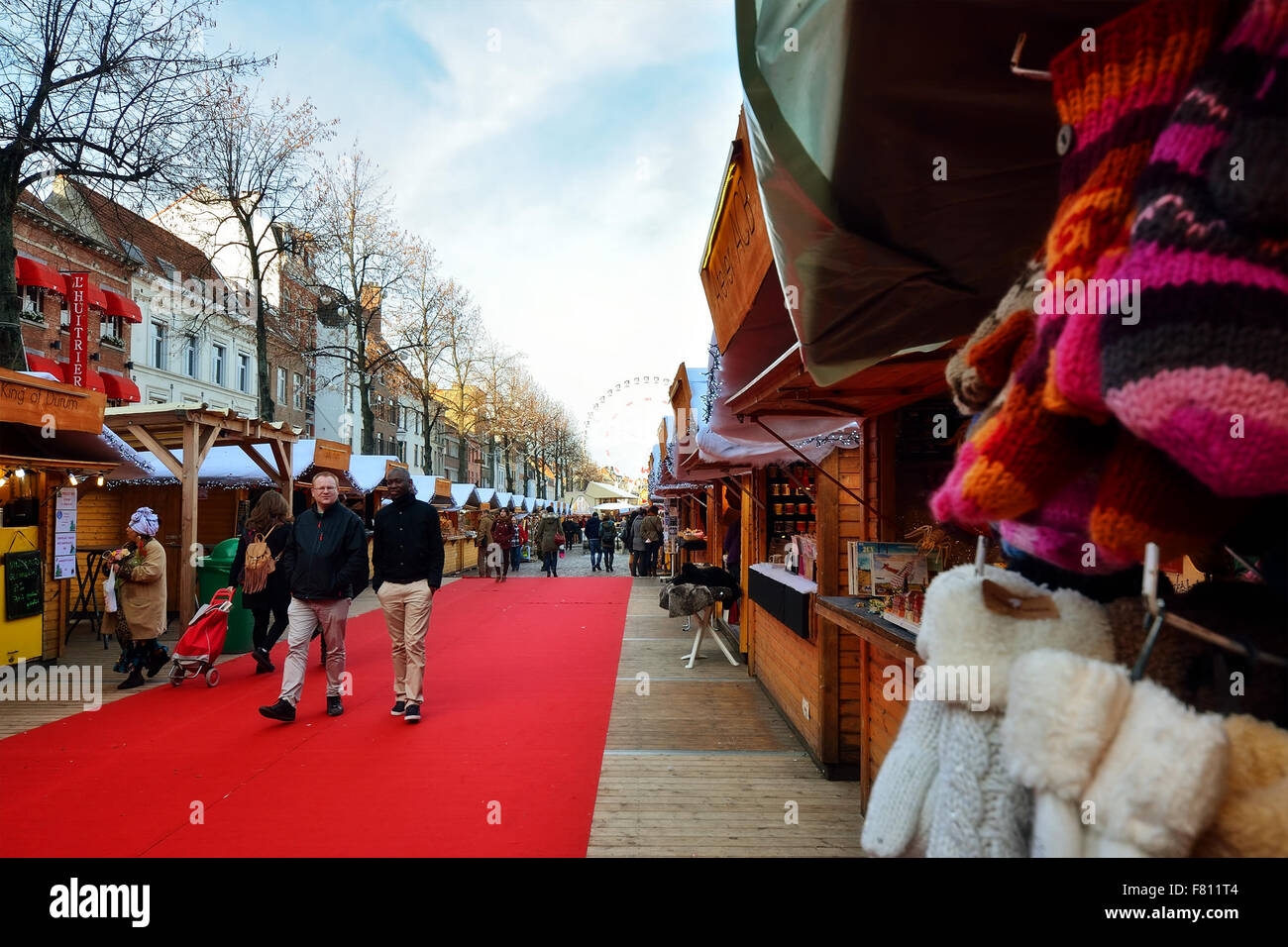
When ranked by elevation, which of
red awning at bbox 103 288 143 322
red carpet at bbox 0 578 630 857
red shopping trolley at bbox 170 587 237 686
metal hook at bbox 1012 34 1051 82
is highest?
red awning at bbox 103 288 143 322

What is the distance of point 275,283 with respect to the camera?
26.8 metres

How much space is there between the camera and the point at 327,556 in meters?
6.35

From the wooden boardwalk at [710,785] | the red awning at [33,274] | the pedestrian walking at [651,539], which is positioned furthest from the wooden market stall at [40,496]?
the pedestrian walking at [651,539]

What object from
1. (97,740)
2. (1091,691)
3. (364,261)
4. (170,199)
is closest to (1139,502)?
(1091,691)

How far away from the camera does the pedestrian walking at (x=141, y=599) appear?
7.69 m

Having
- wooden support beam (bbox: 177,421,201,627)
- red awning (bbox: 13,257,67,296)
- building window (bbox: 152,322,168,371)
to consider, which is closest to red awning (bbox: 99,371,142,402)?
red awning (bbox: 13,257,67,296)

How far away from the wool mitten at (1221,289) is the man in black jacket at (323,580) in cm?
632

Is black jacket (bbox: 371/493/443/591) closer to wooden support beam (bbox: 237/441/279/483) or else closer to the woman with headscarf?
the woman with headscarf

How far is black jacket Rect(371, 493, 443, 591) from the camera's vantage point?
6203 millimetres

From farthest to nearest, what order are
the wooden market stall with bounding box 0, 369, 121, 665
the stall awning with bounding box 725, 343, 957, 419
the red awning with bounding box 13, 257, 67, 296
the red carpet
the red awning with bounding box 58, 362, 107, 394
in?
the red awning with bounding box 58, 362, 107, 394, the red awning with bounding box 13, 257, 67, 296, the wooden market stall with bounding box 0, 369, 121, 665, the red carpet, the stall awning with bounding box 725, 343, 957, 419

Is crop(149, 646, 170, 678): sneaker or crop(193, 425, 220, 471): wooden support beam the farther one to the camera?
crop(193, 425, 220, 471): wooden support beam

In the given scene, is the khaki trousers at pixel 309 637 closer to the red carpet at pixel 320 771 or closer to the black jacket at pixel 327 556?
the black jacket at pixel 327 556
